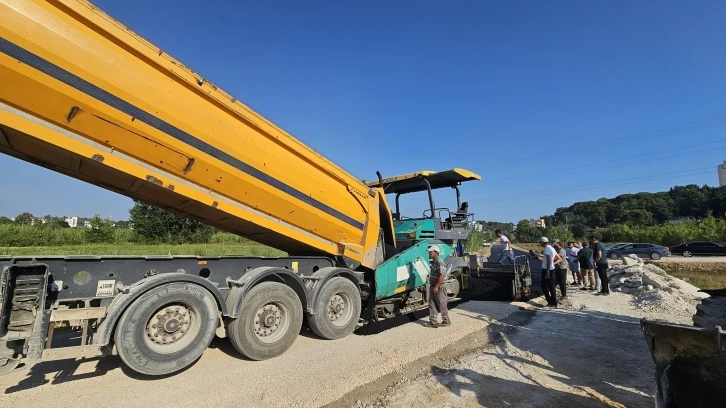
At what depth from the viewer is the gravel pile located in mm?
7926

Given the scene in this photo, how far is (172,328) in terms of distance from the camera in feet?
13.3

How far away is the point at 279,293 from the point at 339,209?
1.66 meters

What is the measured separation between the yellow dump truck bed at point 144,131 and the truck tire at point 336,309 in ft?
2.67

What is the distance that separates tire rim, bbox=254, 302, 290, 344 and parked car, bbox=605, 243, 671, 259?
29.5 metres

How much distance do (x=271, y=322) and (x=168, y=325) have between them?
1.33 m

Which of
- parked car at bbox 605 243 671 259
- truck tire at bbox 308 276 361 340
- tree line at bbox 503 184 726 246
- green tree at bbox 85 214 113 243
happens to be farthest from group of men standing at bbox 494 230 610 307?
tree line at bbox 503 184 726 246

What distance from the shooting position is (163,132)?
386 cm

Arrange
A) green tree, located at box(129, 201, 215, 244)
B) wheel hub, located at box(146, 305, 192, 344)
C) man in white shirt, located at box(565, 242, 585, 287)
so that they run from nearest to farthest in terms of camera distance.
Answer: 1. wheel hub, located at box(146, 305, 192, 344)
2. man in white shirt, located at box(565, 242, 585, 287)
3. green tree, located at box(129, 201, 215, 244)

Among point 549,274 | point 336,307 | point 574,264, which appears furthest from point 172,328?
point 574,264

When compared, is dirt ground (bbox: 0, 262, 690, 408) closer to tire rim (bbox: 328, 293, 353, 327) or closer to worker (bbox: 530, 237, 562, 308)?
tire rim (bbox: 328, 293, 353, 327)

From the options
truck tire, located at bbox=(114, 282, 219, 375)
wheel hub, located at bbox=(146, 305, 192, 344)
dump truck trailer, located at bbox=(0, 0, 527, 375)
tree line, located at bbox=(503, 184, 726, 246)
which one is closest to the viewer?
dump truck trailer, located at bbox=(0, 0, 527, 375)

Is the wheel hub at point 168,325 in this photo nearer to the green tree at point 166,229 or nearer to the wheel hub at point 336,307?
the wheel hub at point 336,307

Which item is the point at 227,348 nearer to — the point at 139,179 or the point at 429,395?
the point at 139,179

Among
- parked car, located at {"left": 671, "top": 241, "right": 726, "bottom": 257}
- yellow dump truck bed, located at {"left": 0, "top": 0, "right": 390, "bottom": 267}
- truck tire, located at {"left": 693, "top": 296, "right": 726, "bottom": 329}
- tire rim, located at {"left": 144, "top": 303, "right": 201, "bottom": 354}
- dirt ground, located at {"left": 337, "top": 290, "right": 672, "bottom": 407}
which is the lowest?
dirt ground, located at {"left": 337, "top": 290, "right": 672, "bottom": 407}
